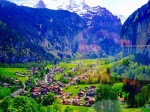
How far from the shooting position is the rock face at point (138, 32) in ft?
286

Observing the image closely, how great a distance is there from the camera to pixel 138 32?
102m

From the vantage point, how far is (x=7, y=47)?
5738 inches

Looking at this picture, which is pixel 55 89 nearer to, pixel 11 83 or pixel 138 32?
pixel 11 83

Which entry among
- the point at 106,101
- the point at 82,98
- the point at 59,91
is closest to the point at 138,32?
the point at 59,91

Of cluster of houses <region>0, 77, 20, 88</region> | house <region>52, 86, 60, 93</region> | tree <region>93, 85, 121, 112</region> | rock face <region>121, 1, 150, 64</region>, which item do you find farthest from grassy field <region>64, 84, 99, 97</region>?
tree <region>93, 85, 121, 112</region>

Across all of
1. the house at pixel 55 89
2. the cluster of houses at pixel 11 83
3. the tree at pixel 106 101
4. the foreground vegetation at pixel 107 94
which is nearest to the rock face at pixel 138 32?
the foreground vegetation at pixel 107 94

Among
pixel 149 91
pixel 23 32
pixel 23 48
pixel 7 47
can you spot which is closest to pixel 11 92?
pixel 149 91

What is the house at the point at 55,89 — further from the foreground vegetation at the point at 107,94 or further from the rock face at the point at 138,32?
the rock face at the point at 138,32

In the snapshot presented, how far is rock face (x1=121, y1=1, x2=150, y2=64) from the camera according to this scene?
87.1 metres

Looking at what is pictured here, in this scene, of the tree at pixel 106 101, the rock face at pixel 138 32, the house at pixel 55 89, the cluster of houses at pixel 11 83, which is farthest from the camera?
the rock face at pixel 138 32

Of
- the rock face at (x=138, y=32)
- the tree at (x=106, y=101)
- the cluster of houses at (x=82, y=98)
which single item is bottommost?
the cluster of houses at (x=82, y=98)

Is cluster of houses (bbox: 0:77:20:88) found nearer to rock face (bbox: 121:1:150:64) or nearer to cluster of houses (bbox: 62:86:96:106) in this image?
cluster of houses (bbox: 62:86:96:106)

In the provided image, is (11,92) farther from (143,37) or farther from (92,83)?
(143,37)

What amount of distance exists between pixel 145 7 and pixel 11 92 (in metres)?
59.1
